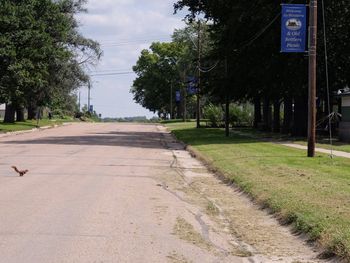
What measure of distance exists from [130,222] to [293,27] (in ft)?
45.4

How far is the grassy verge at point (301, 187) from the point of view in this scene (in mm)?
8695

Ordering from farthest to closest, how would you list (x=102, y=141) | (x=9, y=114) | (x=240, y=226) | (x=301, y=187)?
1. (x=9, y=114)
2. (x=102, y=141)
3. (x=301, y=187)
4. (x=240, y=226)

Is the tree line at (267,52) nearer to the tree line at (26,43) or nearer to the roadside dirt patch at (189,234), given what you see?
the tree line at (26,43)

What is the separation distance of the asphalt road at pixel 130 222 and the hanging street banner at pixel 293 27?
680 centimetres

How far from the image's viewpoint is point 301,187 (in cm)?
1301

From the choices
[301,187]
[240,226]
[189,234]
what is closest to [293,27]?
[301,187]

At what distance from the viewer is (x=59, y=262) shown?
698 centimetres

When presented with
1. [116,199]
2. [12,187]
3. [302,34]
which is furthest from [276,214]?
[302,34]

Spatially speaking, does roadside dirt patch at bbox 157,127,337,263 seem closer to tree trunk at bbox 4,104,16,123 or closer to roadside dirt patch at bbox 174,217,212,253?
roadside dirt patch at bbox 174,217,212,253

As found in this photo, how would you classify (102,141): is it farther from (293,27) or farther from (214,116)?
(214,116)

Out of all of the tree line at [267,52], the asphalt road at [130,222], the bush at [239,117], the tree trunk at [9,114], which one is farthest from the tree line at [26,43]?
the asphalt road at [130,222]

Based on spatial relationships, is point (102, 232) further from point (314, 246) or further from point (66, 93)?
point (66, 93)

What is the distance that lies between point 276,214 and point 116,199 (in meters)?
3.26

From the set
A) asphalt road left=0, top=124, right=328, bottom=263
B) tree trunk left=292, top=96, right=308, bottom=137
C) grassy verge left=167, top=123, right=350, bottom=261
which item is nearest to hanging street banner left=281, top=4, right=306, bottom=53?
grassy verge left=167, top=123, right=350, bottom=261
